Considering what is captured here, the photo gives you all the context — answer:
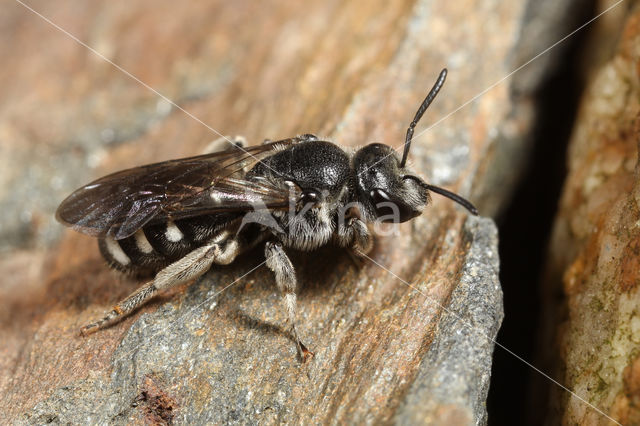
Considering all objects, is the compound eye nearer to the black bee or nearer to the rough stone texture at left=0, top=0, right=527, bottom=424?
the black bee

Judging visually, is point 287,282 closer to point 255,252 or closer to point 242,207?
point 242,207

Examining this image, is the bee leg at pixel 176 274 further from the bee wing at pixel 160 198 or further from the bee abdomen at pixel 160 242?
the bee wing at pixel 160 198

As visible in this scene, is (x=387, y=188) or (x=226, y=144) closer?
(x=387, y=188)

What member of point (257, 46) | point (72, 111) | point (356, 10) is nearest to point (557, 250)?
point (356, 10)

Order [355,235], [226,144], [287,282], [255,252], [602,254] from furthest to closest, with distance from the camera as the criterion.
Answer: [226,144], [255,252], [355,235], [287,282], [602,254]

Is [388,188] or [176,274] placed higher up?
[388,188]

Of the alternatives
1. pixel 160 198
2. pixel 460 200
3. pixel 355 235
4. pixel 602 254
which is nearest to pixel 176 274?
pixel 160 198

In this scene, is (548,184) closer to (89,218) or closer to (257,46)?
(257,46)
